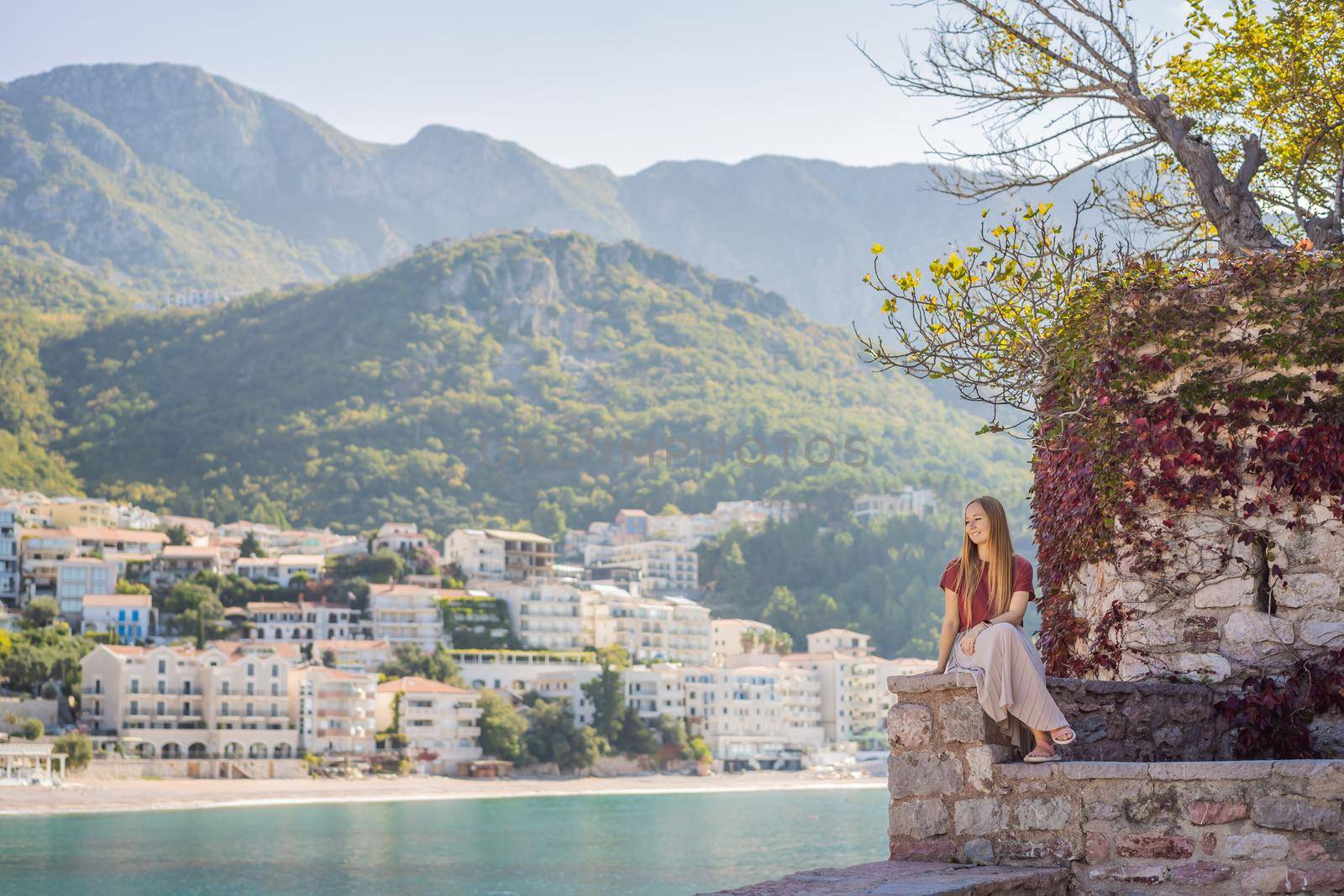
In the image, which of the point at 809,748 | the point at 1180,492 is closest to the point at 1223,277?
the point at 1180,492

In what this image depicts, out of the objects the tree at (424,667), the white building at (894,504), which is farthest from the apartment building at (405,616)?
the white building at (894,504)

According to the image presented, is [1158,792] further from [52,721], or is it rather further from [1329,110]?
[52,721]

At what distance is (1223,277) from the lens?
6762 mm

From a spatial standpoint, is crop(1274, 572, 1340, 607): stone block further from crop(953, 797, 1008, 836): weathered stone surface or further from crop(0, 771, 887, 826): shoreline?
crop(0, 771, 887, 826): shoreline

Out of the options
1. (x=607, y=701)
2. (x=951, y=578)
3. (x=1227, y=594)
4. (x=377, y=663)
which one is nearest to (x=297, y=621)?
(x=377, y=663)

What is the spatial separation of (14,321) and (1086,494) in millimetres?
147350

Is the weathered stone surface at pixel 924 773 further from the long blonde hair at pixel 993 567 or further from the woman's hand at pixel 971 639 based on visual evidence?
the long blonde hair at pixel 993 567

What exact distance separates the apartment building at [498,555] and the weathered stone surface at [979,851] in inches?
3682

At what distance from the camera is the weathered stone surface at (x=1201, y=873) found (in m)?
4.94

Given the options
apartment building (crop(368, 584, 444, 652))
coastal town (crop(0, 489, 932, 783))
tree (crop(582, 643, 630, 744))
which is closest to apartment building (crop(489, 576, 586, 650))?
coastal town (crop(0, 489, 932, 783))

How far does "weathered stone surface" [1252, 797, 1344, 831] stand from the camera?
15.8ft

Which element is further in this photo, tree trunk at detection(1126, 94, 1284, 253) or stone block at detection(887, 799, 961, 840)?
tree trunk at detection(1126, 94, 1284, 253)

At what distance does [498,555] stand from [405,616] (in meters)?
17.4

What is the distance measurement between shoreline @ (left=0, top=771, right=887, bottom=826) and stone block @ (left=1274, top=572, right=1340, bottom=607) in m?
50.8
